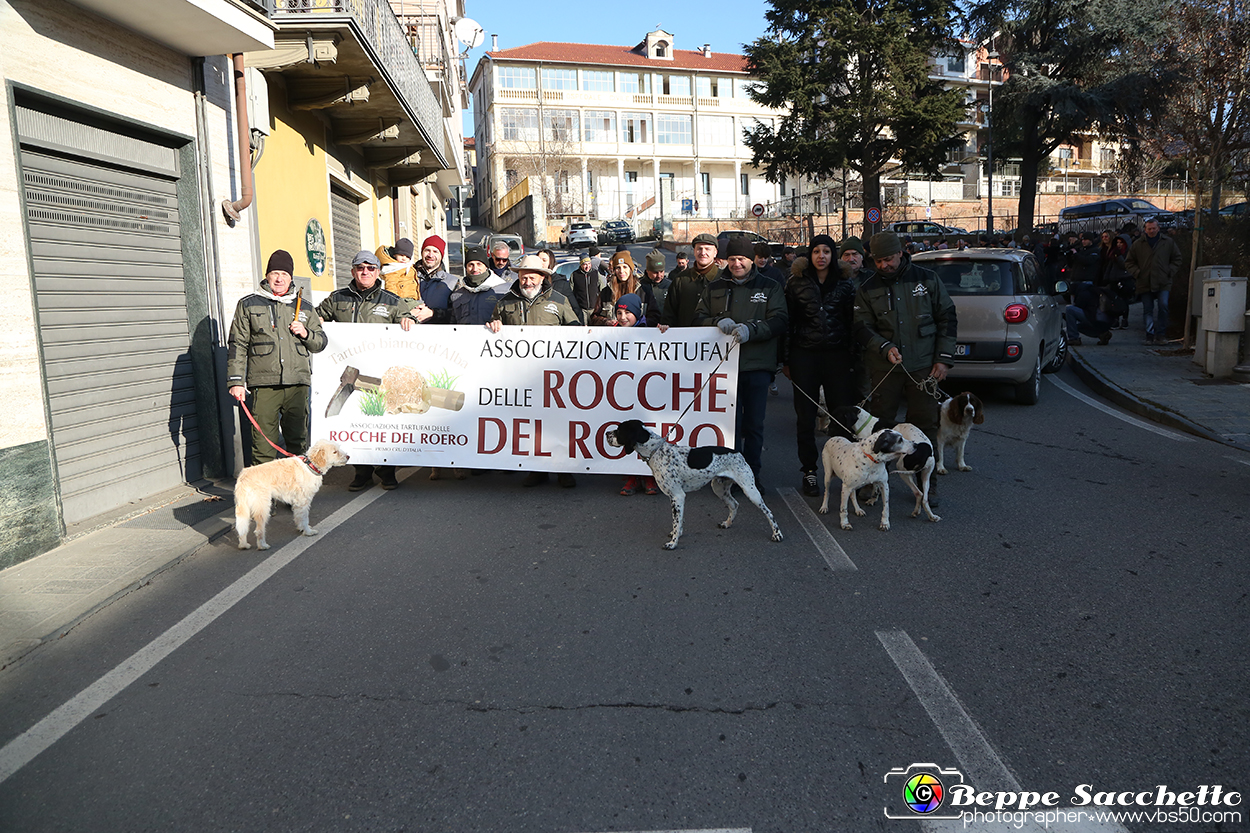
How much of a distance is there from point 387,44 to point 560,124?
57.7 meters

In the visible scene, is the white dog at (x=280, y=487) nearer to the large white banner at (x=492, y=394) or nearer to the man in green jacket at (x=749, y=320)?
the large white banner at (x=492, y=394)

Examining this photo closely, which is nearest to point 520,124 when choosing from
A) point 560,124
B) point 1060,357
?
point 560,124

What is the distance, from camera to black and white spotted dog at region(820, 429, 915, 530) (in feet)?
19.4

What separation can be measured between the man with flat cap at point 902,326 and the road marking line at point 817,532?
0.95 meters

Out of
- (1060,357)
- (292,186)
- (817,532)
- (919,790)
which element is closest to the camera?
(919,790)

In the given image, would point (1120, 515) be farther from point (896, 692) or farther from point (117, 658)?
point (117, 658)

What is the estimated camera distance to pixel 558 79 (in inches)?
2744

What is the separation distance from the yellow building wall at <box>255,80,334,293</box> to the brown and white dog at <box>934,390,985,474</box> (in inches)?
284

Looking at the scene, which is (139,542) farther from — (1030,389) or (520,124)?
(520,124)

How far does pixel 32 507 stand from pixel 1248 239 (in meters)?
17.3

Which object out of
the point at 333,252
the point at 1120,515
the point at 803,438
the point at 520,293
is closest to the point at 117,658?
the point at 520,293

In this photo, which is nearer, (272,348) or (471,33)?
(272,348)

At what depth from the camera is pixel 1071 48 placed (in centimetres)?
3228

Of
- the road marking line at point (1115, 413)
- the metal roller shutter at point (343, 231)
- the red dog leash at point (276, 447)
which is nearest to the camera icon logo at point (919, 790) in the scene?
the red dog leash at point (276, 447)
